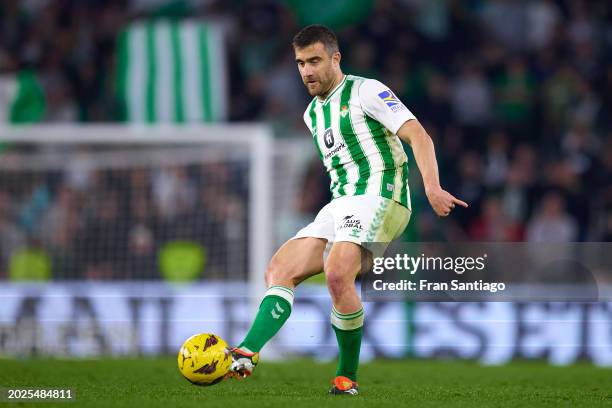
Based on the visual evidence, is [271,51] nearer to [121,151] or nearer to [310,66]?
[121,151]

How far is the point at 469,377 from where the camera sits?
811 centimetres

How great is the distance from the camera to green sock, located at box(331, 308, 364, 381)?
19.9 ft

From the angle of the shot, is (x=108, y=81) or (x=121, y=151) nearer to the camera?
(x=121, y=151)

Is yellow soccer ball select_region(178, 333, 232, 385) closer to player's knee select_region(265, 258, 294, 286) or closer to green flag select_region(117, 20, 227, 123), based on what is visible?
player's knee select_region(265, 258, 294, 286)

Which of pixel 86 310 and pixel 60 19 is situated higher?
pixel 60 19

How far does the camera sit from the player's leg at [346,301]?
5906 mm

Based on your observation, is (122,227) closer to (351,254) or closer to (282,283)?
(282,283)

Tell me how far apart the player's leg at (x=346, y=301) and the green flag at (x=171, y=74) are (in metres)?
6.24

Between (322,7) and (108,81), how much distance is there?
2862 mm

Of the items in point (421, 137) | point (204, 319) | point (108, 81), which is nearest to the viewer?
point (421, 137)

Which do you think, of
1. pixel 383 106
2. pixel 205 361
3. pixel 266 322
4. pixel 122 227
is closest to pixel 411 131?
pixel 383 106

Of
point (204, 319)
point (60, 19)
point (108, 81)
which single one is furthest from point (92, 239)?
point (60, 19)

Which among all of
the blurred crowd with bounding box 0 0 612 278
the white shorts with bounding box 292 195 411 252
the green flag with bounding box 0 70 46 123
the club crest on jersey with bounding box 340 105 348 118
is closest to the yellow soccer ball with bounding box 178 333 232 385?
the white shorts with bounding box 292 195 411 252

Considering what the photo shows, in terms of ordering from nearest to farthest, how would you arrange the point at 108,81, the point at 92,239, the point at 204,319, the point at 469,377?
the point at 469,377
the point at 204,319
the point at 92,239
the point at 108,81
